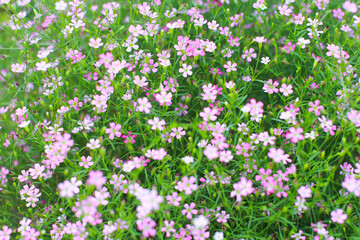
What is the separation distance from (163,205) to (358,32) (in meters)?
1.96

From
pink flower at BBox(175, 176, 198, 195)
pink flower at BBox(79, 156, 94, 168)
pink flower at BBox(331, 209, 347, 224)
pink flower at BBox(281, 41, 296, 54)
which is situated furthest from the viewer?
pink flower at BBox(281, 41, 296, 54)

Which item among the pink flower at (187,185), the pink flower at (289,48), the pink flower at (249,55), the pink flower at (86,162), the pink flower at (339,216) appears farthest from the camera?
the pink flower at (249,55)

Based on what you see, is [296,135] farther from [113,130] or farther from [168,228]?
[113,130]

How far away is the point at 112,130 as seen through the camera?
7.33ft

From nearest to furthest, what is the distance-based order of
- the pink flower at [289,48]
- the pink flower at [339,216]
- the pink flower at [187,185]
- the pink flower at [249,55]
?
the pink flower at [339,216]
the pink flower at [187,185]
the pink flower at [289,48]
the pink flower at [249,55]

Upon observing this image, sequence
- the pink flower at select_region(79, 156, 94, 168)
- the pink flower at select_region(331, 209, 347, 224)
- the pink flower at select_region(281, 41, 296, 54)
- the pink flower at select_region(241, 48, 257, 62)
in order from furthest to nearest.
Answer: 1. the pink flower at select_region(241, 48, 257, 62)
2. the pink flower at select_region(281, 41, 296, 54)
3. the pink flower at select_region(79, 156, 94, 168)
4. the pink flower at select_region(331, 209, 347, 224)

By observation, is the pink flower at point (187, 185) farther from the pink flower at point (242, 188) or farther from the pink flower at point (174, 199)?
the pink flower at point (242, 188)

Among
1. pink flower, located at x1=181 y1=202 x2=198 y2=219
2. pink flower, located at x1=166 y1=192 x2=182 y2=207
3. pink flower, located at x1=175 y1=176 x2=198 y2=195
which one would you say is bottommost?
pink flower, located at x1=181 y1=202 x2=198 y2=219

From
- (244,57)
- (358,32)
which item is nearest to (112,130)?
(244,57)

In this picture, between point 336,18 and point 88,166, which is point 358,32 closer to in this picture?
point 336,18

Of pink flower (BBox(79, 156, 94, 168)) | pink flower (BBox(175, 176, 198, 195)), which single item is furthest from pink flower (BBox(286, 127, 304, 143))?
pink flower (BBox(79, 156, 94, 168))

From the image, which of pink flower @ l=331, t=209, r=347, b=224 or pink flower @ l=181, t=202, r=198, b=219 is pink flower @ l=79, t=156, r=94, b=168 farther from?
pink flower @ l=331, t=209, r=347, b=224

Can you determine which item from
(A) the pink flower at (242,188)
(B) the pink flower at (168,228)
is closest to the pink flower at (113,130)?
(B) the pink flower at (168,228)

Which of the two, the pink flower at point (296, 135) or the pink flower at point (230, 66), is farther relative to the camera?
the pink flower at point (230, 66)
